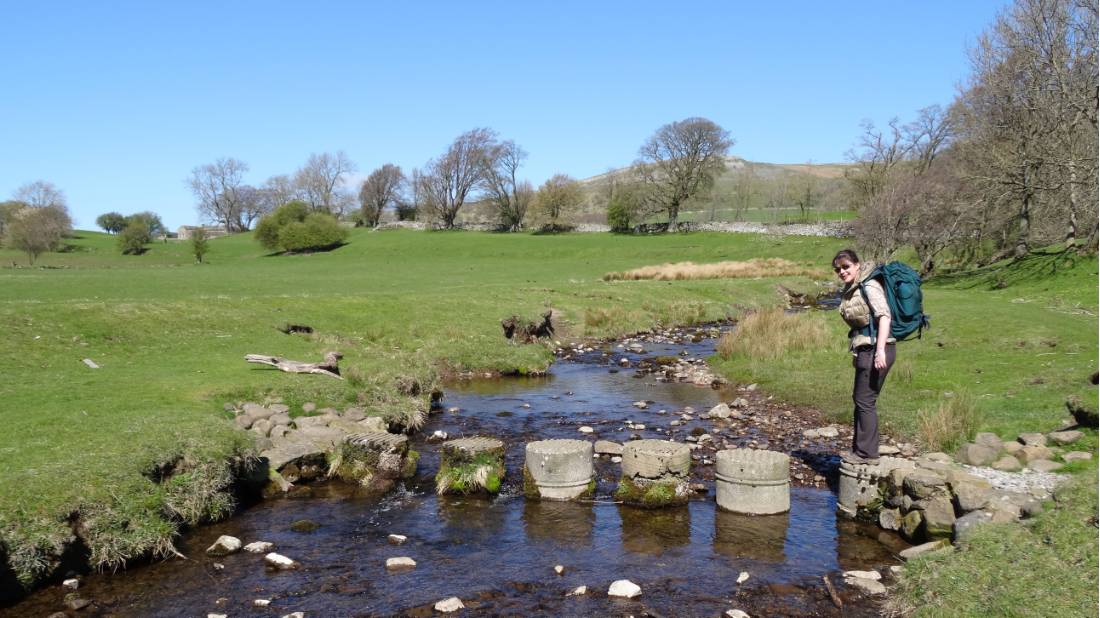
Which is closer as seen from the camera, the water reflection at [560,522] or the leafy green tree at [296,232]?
the water reflection at [560,522]

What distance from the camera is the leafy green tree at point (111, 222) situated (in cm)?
16300

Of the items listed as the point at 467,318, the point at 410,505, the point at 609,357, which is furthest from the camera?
the point at 467,318

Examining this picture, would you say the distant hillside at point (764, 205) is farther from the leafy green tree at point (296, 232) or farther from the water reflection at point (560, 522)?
the water reflection at point (560, 522)

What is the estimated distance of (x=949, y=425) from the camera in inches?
517

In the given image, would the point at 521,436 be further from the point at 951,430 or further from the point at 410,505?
the point at 951,430

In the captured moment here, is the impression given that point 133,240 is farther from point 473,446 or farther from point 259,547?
point 259,547

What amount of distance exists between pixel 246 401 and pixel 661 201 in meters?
95.2

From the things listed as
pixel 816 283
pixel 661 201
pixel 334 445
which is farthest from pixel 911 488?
pixel 661 201

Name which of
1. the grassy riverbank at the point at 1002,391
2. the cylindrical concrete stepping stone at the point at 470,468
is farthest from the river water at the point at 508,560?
the grassy riverbank at the point at 1002,391

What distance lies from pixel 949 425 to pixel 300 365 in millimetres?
15098

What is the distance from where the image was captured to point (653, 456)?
37.3 feet

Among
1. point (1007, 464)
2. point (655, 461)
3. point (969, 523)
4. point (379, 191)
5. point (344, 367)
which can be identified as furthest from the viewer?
point (379, 191)

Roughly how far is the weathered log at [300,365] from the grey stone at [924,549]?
13.7 meters

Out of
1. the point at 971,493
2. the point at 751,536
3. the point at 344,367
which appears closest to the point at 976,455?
the point at 971,493
